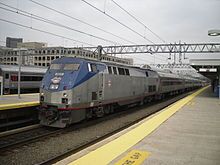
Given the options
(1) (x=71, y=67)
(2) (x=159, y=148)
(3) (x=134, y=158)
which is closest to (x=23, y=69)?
(1) (x=71, y=67)

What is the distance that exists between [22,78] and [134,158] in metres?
22.5

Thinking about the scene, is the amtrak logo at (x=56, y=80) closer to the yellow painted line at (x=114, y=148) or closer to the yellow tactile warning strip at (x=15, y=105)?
the yellow tactile warning strip at (x=15, y=105)

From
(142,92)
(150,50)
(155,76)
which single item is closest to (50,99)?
(142,92)

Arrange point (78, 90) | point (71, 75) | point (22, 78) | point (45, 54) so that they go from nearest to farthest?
point (78, 90)
point (71, 75)
point (22, 78)
point (45, 54)

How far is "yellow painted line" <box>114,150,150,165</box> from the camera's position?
206 inches

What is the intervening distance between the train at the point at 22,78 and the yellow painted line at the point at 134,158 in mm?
20529

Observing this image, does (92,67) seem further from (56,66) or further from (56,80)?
(56,80)

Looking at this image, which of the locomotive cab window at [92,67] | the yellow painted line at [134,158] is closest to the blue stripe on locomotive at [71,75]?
the locomotive cab window at [92,67]

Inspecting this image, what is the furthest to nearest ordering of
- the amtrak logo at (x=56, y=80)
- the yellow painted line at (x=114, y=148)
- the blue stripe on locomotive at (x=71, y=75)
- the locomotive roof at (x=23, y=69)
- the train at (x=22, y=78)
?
the locomotive roof at (x=23, y=69) → the train at (x=22, y=78) → the amtrak logo at (x=56, y=80) → the blue stripe on locomotive at (x=71, y=75) → the yellow painted line at (x=114, y=148)

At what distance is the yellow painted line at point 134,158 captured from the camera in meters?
5.22

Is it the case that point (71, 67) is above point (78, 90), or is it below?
above

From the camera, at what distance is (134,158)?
551 cm

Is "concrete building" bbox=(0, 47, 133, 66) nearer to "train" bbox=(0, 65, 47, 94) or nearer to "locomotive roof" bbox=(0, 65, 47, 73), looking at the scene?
"locomotive roof" bbox=(0, 65, 47, 73)

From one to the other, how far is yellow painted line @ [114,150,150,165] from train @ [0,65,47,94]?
20529mm
